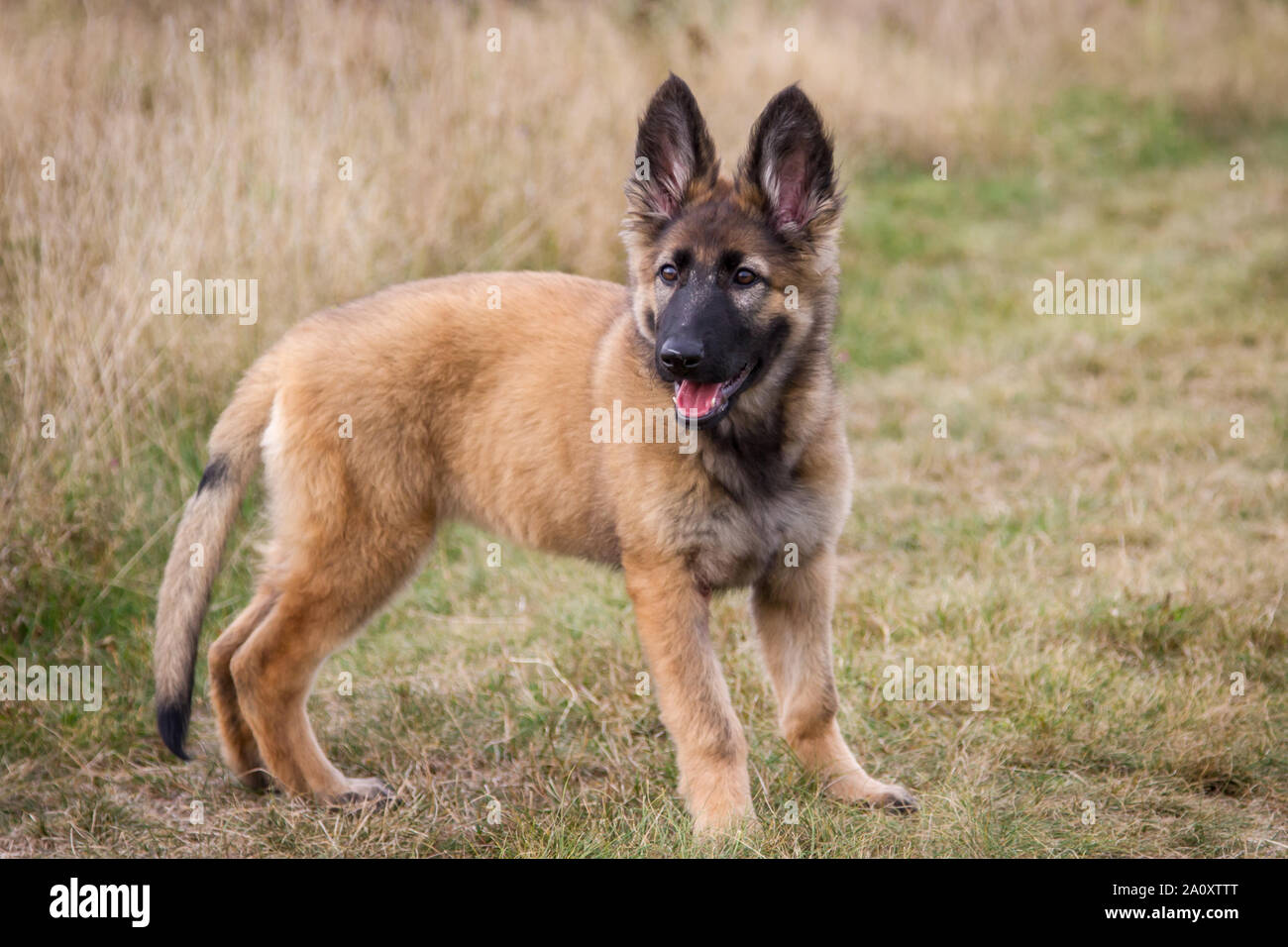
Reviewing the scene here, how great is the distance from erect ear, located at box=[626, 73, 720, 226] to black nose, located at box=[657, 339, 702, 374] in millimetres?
563

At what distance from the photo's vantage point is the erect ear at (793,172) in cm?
356

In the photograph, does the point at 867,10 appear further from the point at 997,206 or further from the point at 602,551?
the point at 602,551

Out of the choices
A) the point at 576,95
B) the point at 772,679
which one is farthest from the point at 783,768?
the point at 576,95

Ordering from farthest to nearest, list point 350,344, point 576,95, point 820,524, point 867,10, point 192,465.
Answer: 1. point 867,10
2. point 576,95
3. point 192,465
4. point 350,344
5. point 820,524

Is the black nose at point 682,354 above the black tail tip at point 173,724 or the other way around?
above

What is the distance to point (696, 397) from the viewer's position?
3480 millimetres

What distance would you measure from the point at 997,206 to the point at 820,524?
8384 mm

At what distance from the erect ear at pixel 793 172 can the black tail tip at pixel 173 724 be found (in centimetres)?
215

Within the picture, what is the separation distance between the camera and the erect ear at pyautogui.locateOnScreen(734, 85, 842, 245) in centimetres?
356

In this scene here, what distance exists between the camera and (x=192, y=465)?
17.3 ft
